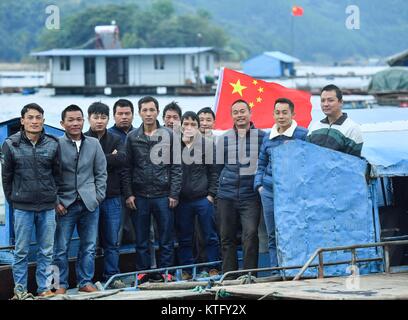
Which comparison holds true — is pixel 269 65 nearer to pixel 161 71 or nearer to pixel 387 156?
pixel 161 71

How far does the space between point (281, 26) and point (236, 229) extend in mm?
125664

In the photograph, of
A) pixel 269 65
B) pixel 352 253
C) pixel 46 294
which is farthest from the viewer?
pixel 269 65

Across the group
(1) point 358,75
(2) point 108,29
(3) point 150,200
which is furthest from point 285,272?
(1) point 358,75

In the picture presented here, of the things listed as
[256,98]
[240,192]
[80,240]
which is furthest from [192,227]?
[256,98]

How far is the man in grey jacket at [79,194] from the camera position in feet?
34.9

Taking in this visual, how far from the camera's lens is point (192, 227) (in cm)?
1186

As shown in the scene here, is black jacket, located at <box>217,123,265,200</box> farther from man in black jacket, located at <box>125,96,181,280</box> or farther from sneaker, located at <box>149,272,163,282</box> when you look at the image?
sneaker, located at <box>149,272,163,282</box>

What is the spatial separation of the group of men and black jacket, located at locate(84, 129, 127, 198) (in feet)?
0.04

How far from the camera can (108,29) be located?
58406 mm

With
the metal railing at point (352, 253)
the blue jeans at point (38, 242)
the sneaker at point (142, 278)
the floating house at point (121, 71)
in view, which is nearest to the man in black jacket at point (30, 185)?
the blue jeans at point (38, 242)

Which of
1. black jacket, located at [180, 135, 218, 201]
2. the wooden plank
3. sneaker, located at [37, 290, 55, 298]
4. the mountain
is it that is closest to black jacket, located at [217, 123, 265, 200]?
black jacket, located at [180, 135, 218, 201]

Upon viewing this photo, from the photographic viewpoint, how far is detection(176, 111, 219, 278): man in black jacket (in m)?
11.7
